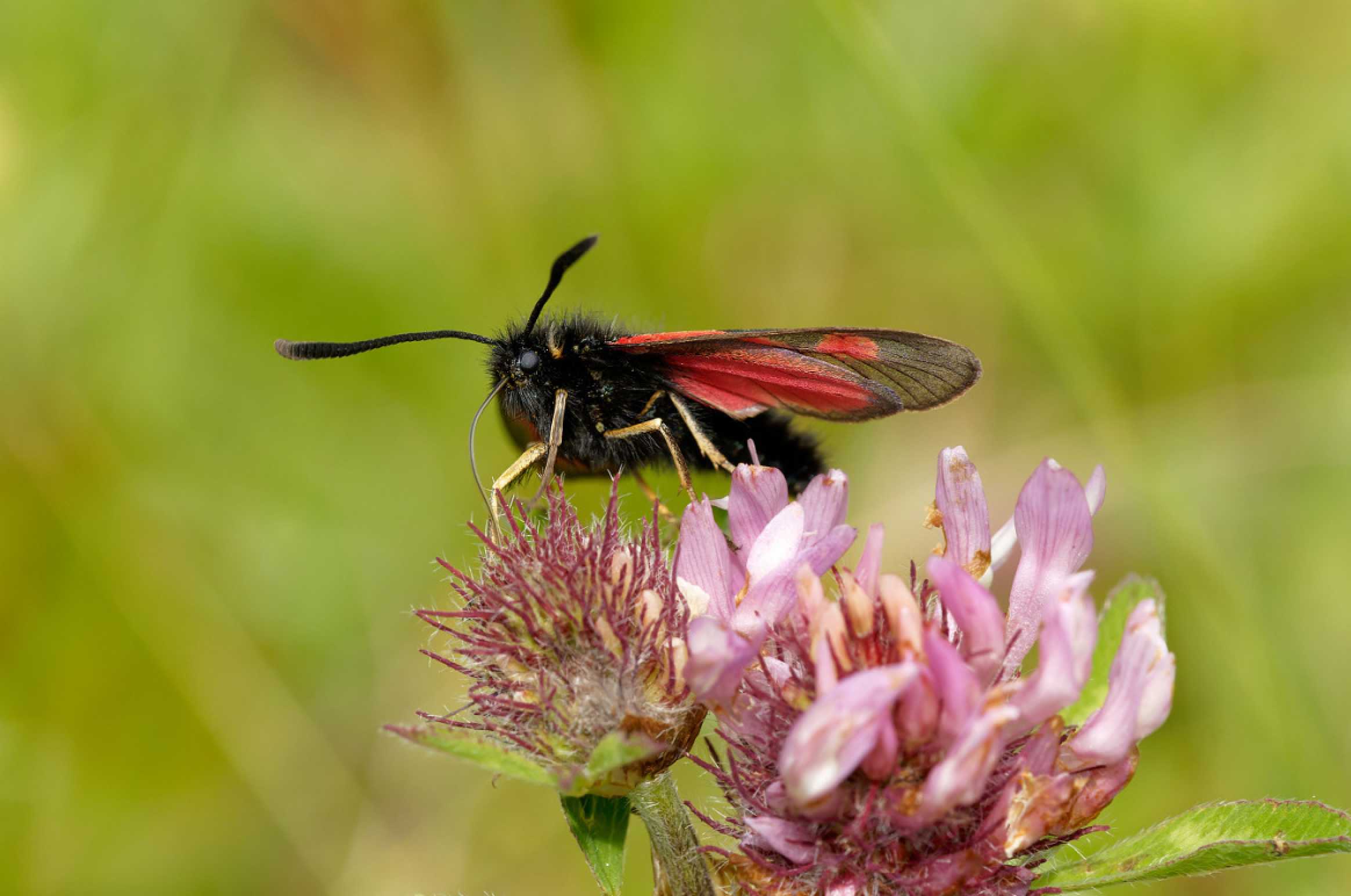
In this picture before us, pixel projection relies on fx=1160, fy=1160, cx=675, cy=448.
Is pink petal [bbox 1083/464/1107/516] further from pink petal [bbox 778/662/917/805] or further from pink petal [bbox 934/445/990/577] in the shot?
pink petal [bbox 778/662/917/805]

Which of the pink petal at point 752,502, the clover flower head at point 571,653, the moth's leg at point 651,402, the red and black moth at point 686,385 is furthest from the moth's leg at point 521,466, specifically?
the pink petal at point 752,502

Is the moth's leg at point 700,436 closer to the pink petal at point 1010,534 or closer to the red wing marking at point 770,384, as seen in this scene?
the red wing marking at point 770,384

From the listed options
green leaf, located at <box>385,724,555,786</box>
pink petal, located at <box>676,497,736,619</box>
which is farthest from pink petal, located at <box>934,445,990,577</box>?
green leaf, located at <box>385,724,555,786</box>

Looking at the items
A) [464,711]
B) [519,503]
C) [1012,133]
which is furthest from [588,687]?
[1012,133]

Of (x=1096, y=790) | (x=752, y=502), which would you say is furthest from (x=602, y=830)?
(x=1096, y=790)

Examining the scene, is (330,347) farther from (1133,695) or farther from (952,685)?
(1133,695)
